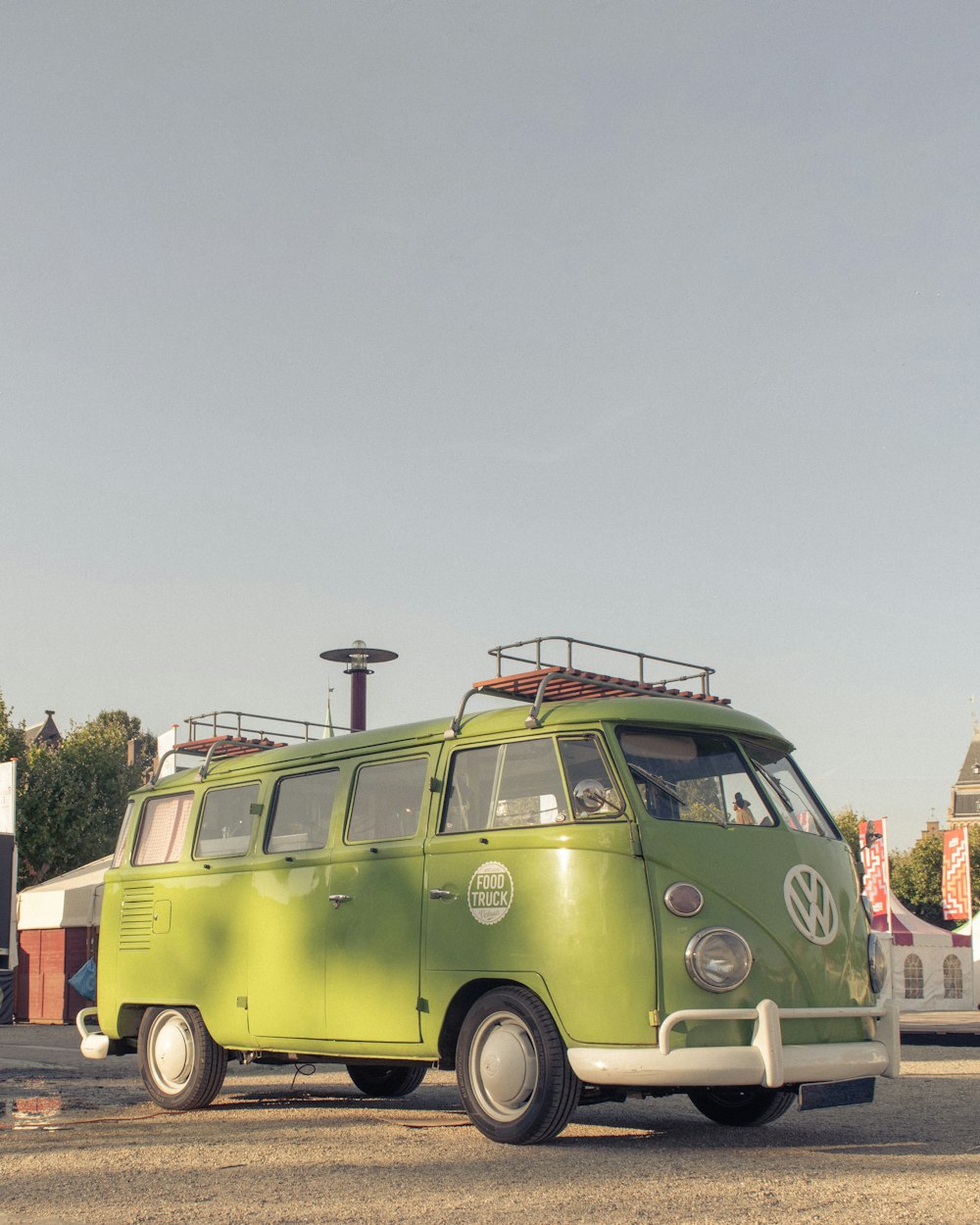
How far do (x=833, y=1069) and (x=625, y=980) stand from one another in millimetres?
1369

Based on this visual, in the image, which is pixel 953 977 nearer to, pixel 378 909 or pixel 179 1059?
pixel 179 1059

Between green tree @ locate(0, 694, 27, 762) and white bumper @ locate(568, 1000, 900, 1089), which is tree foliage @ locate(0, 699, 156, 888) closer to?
green tree @ locate(0, 694, 27, 762)

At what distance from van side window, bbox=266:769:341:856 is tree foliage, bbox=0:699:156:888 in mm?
39168

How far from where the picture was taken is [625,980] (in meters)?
8.16

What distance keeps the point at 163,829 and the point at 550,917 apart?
16.9ft

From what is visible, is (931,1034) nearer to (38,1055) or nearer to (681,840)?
(38,1055)

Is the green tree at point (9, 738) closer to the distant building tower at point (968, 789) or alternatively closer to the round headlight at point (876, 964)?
the round headlight at point (876, 964)

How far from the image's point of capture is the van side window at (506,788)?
891 cm

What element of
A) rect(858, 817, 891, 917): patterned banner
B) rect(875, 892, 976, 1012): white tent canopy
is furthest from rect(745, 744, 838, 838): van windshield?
rect(875, 892, 976, 1012): white tent canopy

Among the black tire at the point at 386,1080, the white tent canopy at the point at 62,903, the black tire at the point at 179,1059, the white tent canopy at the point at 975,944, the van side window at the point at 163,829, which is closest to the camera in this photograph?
the black tire at the point at 179,1059

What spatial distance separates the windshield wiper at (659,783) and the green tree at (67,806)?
42348 millimetres

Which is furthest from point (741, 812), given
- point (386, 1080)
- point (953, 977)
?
point (953, 977)

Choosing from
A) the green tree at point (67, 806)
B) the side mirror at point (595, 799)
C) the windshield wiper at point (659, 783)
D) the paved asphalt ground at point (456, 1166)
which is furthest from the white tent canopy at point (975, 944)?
the side mirror at point (595, 799)

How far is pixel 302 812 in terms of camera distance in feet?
35.8
